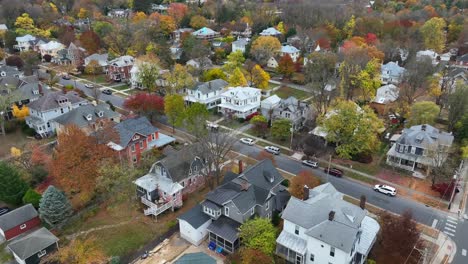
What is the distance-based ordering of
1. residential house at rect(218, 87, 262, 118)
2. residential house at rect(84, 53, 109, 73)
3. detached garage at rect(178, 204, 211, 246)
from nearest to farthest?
detached garage at rect(178, 204, 211, 246)
residential house at rect(218, 87, 262, 118)
residential house at rect(84, 53, 109, 73)

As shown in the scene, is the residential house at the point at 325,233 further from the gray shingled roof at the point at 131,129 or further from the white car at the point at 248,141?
the gray shingled roof at the point at 131,129

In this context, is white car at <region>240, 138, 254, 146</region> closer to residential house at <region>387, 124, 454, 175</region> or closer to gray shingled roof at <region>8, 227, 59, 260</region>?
residential house at <region>387, 124, 454, 175</region>

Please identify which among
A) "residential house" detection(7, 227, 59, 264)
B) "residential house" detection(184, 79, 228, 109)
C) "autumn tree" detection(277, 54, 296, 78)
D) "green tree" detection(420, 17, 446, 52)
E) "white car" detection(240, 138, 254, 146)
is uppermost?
"green tree" detection(420, 17, 446, 52)

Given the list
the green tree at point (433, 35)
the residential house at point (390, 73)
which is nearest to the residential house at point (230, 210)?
the residential house at point (390, 73)

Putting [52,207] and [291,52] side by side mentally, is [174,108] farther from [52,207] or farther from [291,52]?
[291,52]

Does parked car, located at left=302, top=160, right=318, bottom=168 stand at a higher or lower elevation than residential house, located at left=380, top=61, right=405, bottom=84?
lower

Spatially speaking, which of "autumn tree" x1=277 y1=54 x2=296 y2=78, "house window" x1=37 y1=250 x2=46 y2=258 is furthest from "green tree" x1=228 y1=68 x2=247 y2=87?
"house window" x1=37 y1=250 x2=46 y2=258

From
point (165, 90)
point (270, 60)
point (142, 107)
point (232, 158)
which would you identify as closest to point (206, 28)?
point (270, 60)
